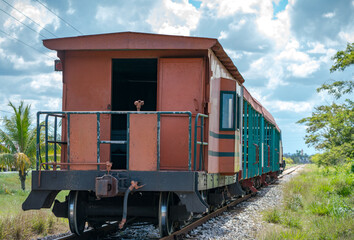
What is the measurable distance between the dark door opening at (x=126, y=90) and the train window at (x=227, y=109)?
1416 millimetres

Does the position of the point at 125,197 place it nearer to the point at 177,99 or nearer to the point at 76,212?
the point at 76,212

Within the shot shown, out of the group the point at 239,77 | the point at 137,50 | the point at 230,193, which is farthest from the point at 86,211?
the point at 239,77

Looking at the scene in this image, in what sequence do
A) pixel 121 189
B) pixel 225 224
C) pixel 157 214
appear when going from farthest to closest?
pixel 225 224 → pixel 157 214 → pixel 121 189

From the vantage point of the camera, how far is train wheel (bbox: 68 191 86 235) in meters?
7.39

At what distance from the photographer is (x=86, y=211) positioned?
25.2 ft

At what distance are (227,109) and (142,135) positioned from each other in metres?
1.96

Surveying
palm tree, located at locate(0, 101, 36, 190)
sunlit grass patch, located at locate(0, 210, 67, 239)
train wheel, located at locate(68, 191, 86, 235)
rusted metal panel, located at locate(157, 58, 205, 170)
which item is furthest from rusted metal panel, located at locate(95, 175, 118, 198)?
palm tree, located at locate(0, 101, 36, 190)

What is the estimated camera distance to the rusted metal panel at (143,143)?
22.7ft

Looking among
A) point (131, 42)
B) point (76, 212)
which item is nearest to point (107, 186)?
point (76, 212)

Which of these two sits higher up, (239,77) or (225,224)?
(239,77)

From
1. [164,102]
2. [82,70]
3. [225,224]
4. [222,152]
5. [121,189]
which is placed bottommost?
[225,224]

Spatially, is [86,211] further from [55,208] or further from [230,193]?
[230,193]

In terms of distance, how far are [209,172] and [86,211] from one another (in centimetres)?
217

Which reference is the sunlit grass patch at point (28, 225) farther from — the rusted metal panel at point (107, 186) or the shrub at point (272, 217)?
the shrub at point (272, 217)
